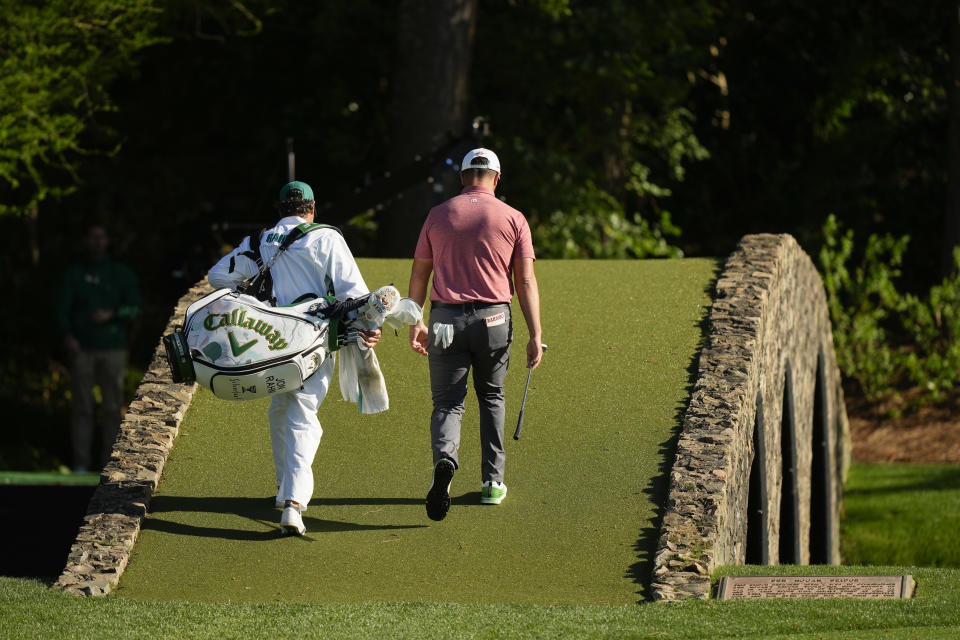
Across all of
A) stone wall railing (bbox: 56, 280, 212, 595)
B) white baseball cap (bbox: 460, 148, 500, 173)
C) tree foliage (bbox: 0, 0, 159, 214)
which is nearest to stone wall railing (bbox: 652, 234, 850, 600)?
white baseball cap (bbox: 460, 148, 500, 173)

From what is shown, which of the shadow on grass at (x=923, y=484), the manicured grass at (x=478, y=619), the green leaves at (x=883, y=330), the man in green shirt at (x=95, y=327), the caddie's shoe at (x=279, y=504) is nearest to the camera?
the manicured grass at (x=478, y=619)

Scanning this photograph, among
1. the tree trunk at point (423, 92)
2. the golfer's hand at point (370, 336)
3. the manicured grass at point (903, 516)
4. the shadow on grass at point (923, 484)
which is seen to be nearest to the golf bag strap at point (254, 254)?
the golfer's hand at point (370, 336)

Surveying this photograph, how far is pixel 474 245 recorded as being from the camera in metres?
6.89

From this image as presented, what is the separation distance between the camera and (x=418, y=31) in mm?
16328

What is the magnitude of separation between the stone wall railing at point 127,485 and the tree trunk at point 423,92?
721cm

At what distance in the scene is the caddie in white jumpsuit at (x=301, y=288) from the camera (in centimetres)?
678

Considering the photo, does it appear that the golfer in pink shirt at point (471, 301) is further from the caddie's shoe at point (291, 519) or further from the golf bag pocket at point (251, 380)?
the golf bag pocket at point (251, 380)

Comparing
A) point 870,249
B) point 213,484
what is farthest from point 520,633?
point 870,249

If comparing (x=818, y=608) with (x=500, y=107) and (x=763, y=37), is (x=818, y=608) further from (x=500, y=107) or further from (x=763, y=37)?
(x=763, y=37)

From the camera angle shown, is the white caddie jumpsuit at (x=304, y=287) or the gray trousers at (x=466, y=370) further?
the gray trousers at (x=466, y=370)

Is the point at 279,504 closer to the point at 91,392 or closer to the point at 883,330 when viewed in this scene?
the point at 91,392

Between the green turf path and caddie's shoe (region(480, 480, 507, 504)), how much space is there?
5cm

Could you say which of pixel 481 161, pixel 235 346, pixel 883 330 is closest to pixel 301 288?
pixel 235 346

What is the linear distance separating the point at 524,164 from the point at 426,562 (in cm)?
1125
